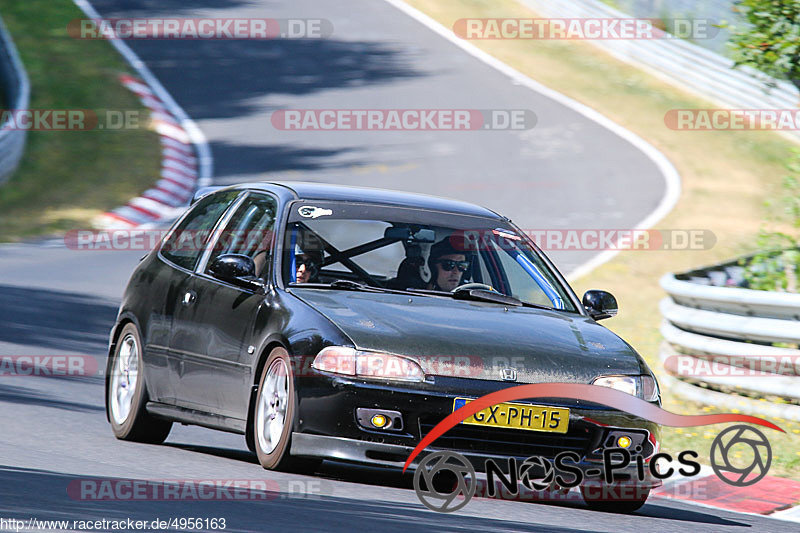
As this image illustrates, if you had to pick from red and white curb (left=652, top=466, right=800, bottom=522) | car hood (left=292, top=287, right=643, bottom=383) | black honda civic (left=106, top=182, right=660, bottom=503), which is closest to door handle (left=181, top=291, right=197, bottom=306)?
black honda civic (left=106, top=182, right=660, bottom=503)

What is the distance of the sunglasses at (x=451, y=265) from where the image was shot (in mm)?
8117

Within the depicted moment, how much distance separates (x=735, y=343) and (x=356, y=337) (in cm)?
477

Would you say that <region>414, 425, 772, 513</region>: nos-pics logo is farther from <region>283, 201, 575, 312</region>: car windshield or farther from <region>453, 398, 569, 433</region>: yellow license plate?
<region>283, 201, 575, 312</region>: car windshield

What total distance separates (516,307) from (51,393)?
3.90 meters

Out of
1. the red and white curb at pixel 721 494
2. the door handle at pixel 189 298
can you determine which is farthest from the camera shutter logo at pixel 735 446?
the door handle at pixel 189 298

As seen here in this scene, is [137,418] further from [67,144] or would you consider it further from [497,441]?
[67,144]

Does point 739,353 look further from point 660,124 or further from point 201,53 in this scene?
point 201,53

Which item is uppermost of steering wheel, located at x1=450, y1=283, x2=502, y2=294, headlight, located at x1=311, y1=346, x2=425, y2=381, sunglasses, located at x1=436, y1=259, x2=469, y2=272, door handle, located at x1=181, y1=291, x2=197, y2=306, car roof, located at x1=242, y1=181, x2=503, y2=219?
car roof, located at x1=242, y1=181, x2=503, y2=219

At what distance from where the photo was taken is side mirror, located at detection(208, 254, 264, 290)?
24.9ft

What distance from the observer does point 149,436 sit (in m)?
8.54

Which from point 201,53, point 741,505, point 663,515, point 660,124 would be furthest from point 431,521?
point 201,53

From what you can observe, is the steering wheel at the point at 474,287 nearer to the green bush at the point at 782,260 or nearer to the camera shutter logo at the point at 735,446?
the camera shutter logo at the point at 735,446

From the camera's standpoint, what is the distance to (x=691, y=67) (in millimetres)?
33750

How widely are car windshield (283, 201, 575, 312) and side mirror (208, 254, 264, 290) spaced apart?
0.19 metres
